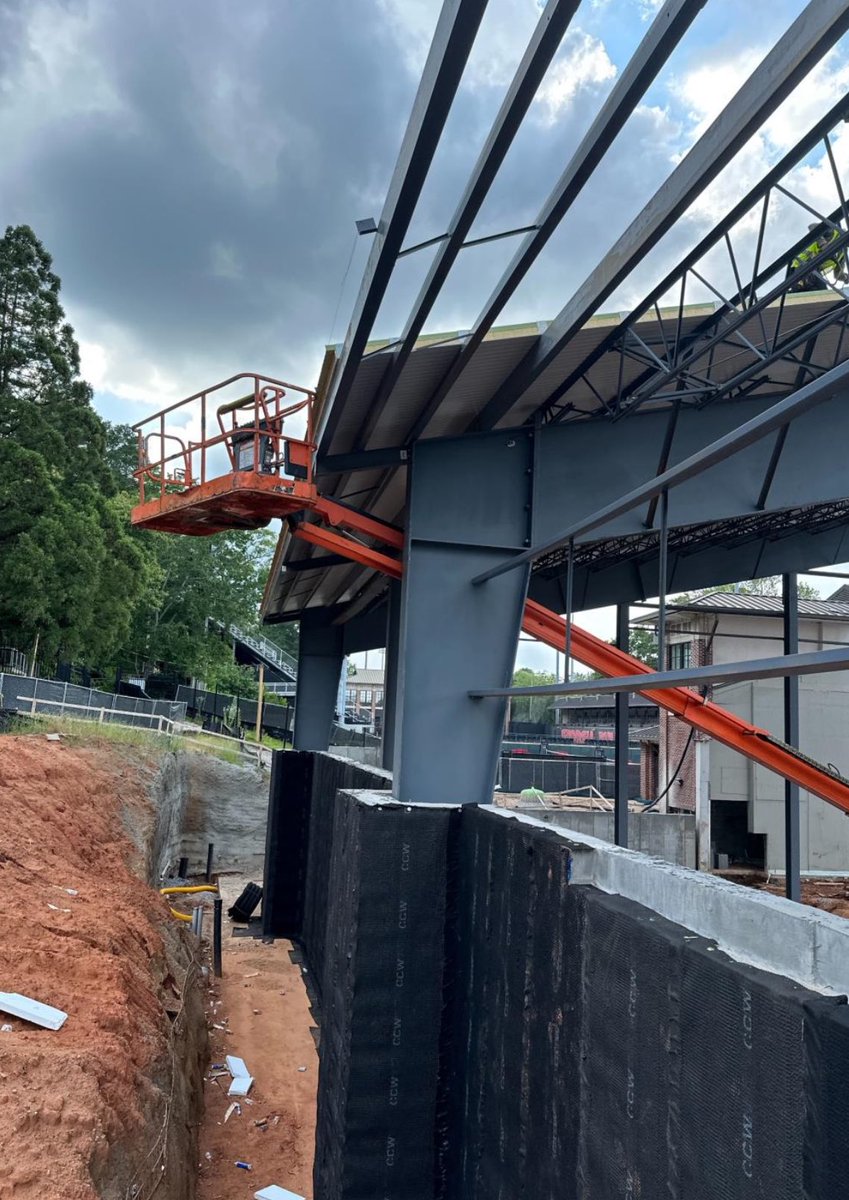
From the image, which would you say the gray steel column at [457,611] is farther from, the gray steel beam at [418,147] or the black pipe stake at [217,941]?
the black pipe stake at [217,941]

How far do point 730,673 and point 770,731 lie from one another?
68.8ft

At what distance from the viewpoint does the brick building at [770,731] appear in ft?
74.8

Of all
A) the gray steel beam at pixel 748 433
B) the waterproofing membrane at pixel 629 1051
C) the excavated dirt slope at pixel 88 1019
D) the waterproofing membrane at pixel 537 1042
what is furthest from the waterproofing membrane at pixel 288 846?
the waterproofing membrane at pixel 629 1051

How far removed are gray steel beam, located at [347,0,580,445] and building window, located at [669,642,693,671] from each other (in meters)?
20.5

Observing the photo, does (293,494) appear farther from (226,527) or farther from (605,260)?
(605,260)

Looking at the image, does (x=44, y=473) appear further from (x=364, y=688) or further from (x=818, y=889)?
(x=364, y=688)

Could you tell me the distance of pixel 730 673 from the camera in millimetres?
4555

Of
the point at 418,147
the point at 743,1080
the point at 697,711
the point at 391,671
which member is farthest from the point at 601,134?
the point at 391,671

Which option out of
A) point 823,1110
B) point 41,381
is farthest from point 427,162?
point 41,381

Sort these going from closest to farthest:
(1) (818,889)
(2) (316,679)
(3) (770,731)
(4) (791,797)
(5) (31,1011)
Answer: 1. (5) (31,1011)
2. (4) (791,797)
3. (2) (316,679)
4. (1) (818,889)
5. (3) (770,731)

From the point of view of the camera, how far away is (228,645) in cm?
5262

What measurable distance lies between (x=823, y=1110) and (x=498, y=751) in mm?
6873

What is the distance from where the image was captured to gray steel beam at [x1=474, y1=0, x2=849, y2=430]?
4465 mm

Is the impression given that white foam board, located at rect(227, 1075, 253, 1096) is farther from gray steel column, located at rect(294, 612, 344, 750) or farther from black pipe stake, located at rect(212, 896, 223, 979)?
gray steel column, located at rect(294, 612, 344, 750)
